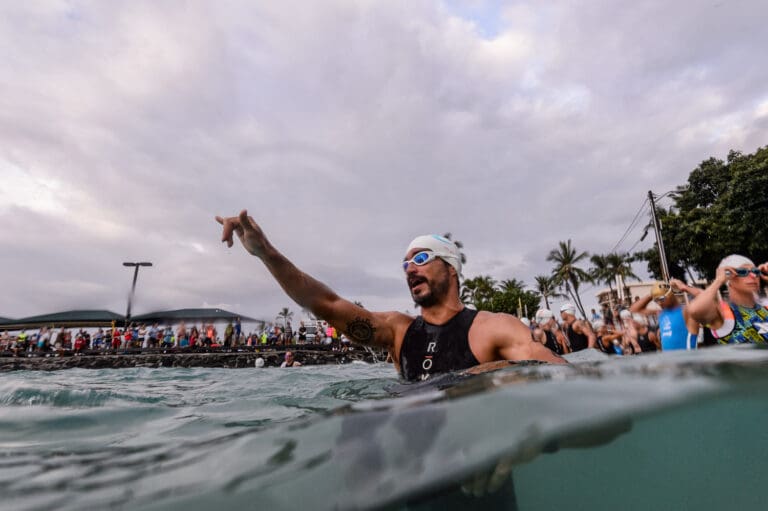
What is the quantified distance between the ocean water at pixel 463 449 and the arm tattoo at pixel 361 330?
2.51 feet

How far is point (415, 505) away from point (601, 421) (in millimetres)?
958

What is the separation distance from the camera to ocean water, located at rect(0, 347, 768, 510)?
4.94 feet

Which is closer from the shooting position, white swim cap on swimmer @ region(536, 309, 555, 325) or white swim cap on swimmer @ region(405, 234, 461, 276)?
white swim cap on swimmer @ region(405, 234, 461, 276)

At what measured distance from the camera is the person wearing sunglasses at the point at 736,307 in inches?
165

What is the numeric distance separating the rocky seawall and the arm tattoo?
41.4ft

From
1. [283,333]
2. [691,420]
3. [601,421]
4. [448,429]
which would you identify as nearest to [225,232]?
[448,429]

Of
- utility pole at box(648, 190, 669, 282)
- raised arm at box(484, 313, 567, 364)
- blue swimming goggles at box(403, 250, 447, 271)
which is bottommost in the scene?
raised arm at box(484, 313, 567, 364)

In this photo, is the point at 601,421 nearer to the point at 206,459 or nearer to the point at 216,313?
the point at 206,459

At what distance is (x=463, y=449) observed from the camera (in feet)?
5.25

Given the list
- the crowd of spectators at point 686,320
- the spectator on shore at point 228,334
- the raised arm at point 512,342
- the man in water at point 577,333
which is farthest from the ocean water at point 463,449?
the spectator on shore at point 228,334

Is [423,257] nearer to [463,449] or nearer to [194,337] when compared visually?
[463,449]

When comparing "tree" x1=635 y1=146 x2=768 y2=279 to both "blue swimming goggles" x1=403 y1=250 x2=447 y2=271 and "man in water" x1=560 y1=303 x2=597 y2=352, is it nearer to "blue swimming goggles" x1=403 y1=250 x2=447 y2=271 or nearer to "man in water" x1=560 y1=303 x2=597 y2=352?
"man in water" x1=560 y1=303 x2=597 y2=352

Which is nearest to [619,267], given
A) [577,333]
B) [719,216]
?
[719,216]

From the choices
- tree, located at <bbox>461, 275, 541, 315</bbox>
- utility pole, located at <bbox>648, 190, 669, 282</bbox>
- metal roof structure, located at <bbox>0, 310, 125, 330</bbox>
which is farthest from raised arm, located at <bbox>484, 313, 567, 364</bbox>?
tree, located at <bbox>461, 275, 541, 315</bbox>
